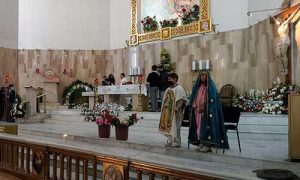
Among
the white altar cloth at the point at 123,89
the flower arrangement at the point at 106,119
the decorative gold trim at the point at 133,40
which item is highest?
the decorative gold trim at the point at 133,40

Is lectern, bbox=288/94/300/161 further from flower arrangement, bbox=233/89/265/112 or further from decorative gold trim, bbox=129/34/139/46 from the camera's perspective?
decorative gold trim, bbox=129/34/139/46

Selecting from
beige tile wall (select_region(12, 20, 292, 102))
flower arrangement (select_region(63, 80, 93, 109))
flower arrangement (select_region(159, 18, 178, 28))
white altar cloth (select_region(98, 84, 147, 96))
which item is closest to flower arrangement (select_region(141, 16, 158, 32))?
flower arrangement (select_region(159, 18, 178, 28))

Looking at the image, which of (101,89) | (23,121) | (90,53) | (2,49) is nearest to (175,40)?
(101,89)

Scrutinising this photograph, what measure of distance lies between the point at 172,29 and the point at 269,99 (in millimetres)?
6412

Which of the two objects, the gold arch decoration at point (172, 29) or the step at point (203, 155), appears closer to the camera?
the step at point (203, 155)

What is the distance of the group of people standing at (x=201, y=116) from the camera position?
21.0 feet

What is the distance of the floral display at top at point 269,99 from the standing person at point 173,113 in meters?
4.15

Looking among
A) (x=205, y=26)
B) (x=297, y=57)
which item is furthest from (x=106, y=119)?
(x=205, y=26)

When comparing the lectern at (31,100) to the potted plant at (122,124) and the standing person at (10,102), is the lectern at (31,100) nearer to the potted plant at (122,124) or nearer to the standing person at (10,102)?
the standing person at (10,102)

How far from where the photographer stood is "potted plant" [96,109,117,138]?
846 centimetres

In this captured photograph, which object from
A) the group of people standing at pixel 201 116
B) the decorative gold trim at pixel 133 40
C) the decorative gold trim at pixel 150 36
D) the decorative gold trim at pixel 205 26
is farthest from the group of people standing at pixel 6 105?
the group of people standing at pixel 201 116

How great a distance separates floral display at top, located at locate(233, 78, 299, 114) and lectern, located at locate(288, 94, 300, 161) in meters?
4.59

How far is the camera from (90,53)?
18.9m

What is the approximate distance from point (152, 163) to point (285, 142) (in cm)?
537
